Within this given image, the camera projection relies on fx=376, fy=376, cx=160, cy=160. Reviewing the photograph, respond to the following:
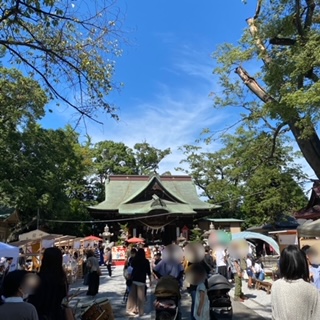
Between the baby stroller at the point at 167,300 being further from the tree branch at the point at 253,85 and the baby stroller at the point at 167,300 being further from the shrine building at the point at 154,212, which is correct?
the shrine building at the point at 154,212

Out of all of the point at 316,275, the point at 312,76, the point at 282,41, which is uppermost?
the point at 282,41

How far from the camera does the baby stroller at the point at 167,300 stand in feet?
20.4

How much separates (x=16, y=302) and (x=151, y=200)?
2976 centimetres

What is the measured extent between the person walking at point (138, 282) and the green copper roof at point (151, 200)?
20323 mm

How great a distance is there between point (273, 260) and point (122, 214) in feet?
41.1

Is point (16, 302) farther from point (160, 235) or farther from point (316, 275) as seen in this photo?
point (160, 235)

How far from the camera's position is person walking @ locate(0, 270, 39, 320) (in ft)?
8.91

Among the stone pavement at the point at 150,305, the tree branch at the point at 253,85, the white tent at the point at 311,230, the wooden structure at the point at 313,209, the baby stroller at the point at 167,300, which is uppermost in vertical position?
the tree branch at the point at 253,85

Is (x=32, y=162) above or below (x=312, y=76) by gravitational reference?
above

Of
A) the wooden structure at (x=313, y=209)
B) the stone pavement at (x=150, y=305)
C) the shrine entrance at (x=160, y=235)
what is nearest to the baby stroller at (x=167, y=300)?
the stone pavement at (x=150, y=305)

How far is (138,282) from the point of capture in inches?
335

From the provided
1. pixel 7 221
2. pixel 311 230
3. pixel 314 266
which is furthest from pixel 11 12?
pixel 7 221

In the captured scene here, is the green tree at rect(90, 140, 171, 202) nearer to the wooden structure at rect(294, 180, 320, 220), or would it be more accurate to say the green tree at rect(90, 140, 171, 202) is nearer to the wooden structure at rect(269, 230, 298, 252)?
the wooden structure at rect(294, 180, 320, 220)

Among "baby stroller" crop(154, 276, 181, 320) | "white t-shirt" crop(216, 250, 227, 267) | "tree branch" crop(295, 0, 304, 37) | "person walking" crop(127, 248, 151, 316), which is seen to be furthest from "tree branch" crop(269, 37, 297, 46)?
"white t-shirt" crop(216, 250, 227, 267)
